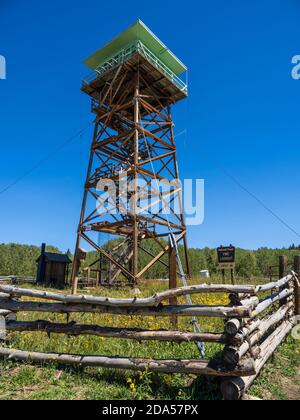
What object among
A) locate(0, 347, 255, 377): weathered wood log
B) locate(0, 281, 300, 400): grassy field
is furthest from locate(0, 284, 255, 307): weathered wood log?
locate(0, 281, 300, 400): grassy field

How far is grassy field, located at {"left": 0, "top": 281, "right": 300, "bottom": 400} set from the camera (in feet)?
12.7

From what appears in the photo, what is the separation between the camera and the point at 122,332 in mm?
4617

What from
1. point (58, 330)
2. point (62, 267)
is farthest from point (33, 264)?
point (58, 330)

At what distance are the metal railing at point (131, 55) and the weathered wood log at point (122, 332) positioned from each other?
580 inches

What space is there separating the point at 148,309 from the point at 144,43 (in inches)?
651

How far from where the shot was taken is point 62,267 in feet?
83.9

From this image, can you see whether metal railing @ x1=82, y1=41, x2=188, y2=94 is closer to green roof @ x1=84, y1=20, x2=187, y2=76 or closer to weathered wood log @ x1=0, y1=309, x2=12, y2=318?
green roof @ x1=84, y1=20, x2=187, y2=76

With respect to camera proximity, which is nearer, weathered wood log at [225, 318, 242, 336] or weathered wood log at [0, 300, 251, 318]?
weathered wood log at [225, 318, 242, 336]

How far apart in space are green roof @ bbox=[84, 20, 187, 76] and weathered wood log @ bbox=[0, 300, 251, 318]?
15.5 m

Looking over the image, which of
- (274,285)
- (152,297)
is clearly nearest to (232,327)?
(152,297)
